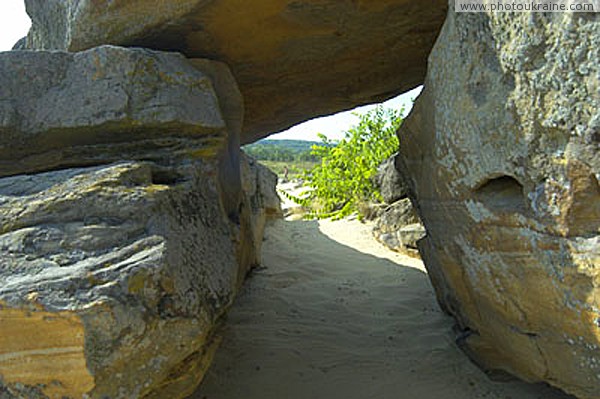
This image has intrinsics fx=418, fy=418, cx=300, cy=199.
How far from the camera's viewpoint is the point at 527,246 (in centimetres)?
206

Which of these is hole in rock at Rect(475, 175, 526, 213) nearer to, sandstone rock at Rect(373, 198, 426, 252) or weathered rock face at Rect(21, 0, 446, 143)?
weathered rock face at Rect(21, 0, 446, 143)

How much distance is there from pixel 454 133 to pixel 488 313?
1.16 metres

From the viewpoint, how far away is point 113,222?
2027 millimetres

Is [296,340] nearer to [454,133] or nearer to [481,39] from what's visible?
[454,133]

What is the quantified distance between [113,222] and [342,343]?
2.26 m

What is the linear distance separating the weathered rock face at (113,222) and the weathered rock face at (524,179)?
4.78 feet

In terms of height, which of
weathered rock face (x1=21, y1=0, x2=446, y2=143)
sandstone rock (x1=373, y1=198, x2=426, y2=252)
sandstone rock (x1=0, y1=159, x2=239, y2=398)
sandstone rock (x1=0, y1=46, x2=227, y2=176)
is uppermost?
weathered rock face (x1=21, y1=0, x2=446, y2=143)

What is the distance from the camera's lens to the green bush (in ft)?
38.3

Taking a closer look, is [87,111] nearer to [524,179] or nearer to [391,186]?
[524,179]

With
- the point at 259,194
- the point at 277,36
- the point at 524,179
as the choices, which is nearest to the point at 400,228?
the point at 259,194

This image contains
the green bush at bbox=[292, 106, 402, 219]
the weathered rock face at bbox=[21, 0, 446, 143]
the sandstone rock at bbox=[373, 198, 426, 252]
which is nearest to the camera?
the weathered rock face at bbox=[21, 0, 446, 143]

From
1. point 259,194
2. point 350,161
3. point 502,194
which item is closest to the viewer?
point 502,194

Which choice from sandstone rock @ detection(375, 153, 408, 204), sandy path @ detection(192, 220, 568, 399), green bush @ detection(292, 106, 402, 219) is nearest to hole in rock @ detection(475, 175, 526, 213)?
sandy path @ detection(192, 220, 568, 399)

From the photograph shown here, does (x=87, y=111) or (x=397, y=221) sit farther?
(x=397, y=221)
